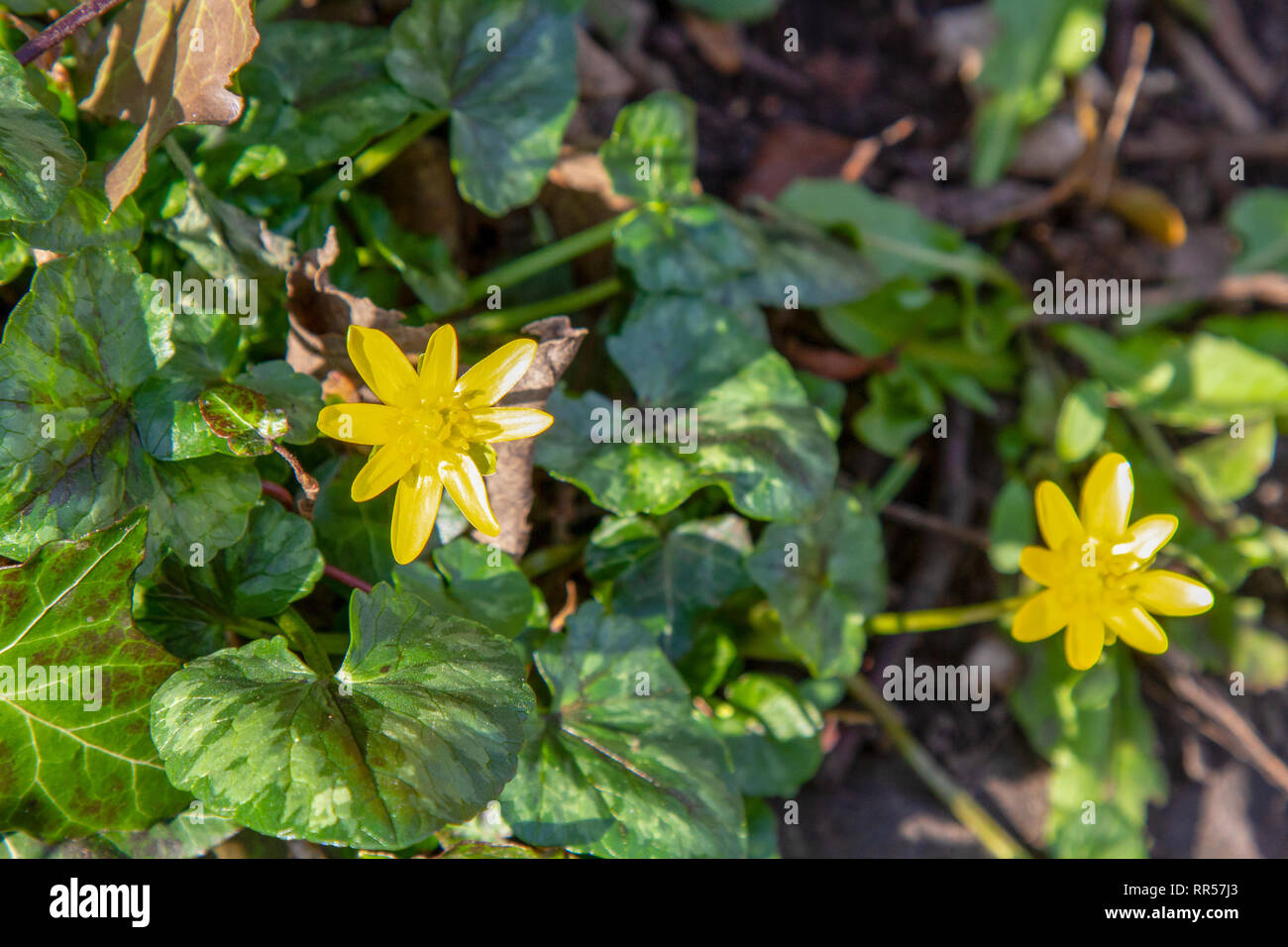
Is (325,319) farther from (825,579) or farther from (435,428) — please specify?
(825,579)

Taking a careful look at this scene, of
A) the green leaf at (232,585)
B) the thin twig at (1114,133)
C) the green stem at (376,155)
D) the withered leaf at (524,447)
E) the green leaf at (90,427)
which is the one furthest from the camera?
the thin twig at (1114,133)

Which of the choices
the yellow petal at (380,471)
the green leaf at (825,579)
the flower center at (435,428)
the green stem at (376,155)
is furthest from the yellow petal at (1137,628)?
the green stem at (376,155)

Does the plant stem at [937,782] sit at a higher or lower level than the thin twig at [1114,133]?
lower

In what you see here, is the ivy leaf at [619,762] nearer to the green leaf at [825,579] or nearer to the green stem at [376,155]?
the green leaf at [825,579]

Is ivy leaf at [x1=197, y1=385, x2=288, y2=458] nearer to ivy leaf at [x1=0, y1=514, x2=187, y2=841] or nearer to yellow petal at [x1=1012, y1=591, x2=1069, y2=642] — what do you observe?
ivy leaf at [x1=0, y1=514, x2=187, y2=841]

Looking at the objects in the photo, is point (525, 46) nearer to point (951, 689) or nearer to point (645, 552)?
point (645, 552)

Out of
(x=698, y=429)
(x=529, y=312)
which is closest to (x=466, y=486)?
(x=698, y=429)
